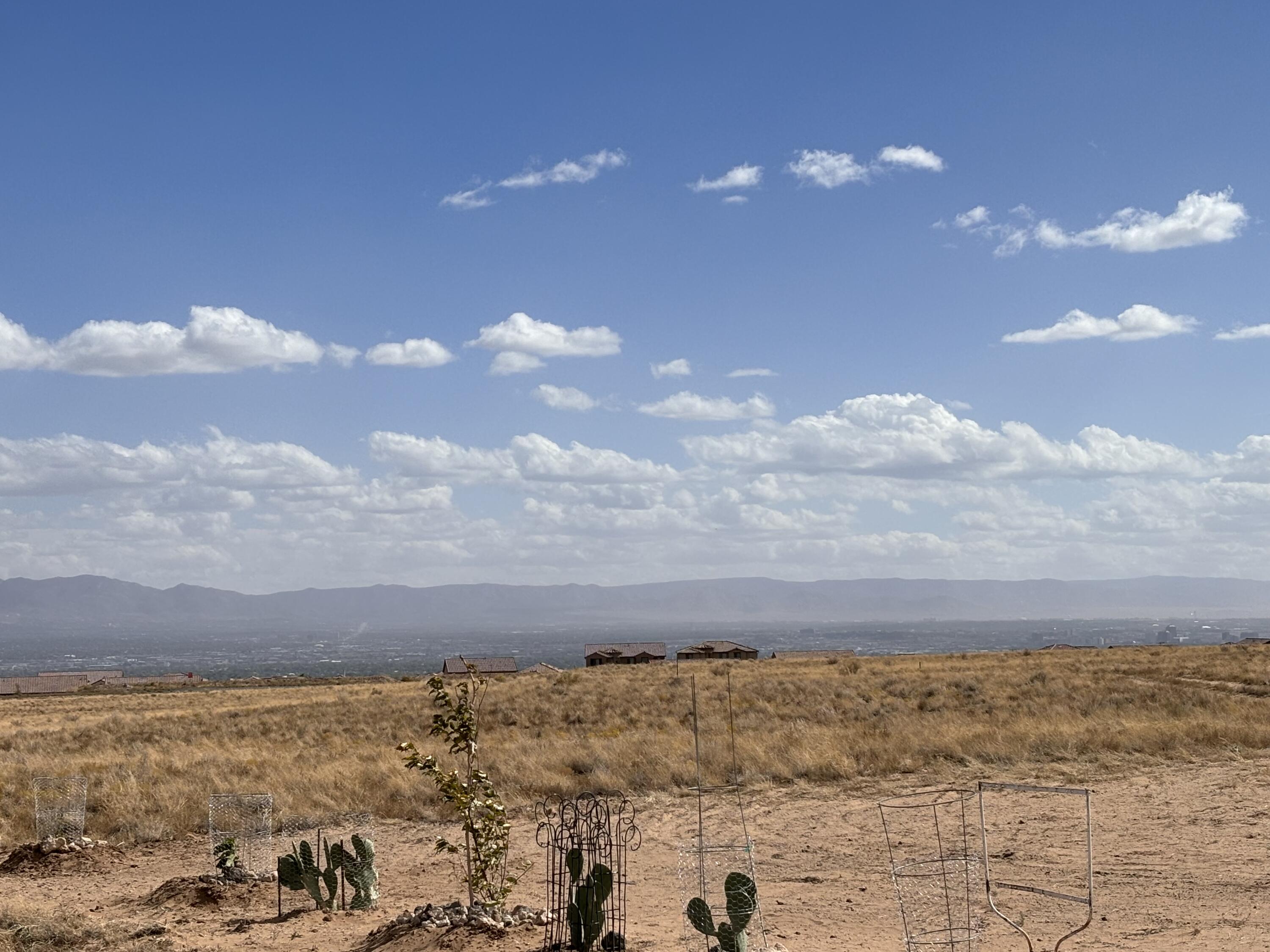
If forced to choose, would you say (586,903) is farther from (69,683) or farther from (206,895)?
(69,683)

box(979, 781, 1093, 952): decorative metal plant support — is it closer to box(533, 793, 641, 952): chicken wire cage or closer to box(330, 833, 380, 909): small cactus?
box(533, 793, 641, 952): chicken wire cage

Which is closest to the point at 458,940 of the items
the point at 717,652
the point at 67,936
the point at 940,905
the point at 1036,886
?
→ the point at 67,936

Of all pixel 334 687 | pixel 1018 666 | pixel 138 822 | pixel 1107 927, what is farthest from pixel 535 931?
pixel 334 687

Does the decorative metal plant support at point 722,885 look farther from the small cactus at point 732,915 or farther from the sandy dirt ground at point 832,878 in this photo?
the sandy dirt ground at point 832,878

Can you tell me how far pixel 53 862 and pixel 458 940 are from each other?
6747mm

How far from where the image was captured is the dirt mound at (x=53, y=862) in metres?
12.5

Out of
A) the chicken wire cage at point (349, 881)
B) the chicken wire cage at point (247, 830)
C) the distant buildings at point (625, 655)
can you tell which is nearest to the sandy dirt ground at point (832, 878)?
the chicken wire cage at point (349, 881)

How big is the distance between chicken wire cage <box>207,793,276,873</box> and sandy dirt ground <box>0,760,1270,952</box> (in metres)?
0.62

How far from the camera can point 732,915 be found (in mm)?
7727

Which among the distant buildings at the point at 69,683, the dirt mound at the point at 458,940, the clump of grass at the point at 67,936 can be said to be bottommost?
the distant buildings at the point at 69,683

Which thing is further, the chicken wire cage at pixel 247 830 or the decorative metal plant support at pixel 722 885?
the chicken wire cage at pixel 247 830

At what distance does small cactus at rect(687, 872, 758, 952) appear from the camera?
7.68m

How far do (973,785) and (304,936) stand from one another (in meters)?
9.43

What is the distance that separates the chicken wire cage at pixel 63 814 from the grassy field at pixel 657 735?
664mm
